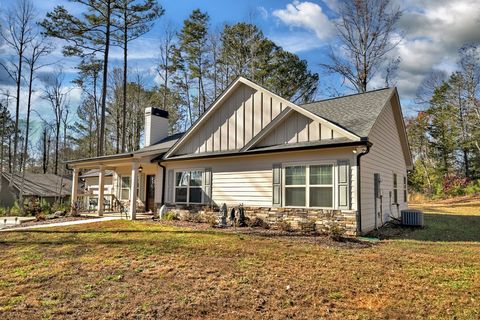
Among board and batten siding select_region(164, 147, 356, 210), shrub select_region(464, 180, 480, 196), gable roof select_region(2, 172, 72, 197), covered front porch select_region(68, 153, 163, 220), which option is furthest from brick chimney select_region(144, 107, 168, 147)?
shrub select_region(464, 180, 480, 196)

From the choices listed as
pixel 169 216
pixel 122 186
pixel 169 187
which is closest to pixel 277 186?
pixel 169 216

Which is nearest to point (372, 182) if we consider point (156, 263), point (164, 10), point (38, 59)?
point (156, 263)

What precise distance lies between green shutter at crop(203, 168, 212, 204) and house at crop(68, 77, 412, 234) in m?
0.04

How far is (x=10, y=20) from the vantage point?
20.5m

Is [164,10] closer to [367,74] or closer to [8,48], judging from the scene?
[8,48]

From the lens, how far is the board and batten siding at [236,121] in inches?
444

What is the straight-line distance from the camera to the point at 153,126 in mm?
17453

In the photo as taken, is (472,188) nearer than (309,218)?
No

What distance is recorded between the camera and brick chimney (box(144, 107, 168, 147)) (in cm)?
1733

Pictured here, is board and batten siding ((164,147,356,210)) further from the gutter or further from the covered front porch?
the covered front porch

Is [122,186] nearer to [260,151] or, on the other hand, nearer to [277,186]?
[260,151]

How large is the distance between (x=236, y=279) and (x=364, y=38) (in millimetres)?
19970

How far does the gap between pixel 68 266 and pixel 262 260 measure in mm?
3624

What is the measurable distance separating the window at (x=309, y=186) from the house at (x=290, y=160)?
3 cm
